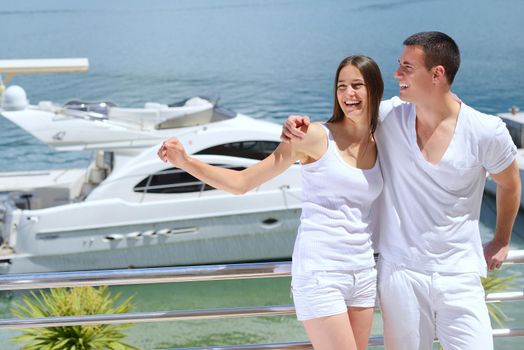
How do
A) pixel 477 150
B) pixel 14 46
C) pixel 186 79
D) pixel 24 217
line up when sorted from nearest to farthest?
pixel 477 150 < pixel 24 217 < pixel 186 79 < pixel 14 46

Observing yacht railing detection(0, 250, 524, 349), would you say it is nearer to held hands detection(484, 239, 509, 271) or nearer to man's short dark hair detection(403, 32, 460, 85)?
held hands detection(484, 239, 509, 271)

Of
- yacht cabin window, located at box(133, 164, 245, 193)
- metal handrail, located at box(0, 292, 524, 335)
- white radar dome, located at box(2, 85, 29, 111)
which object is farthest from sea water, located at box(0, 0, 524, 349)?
metal handrail, located at box(0, 292, 524, 335)

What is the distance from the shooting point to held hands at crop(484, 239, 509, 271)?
2.38m

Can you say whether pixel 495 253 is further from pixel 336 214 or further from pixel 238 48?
pixel 238 48

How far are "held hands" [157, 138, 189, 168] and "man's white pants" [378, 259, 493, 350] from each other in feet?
2.02

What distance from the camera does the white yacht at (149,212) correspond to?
12.4 metres

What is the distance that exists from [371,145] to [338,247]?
0.30 metres

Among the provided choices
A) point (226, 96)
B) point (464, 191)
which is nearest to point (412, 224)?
point (464, 191)

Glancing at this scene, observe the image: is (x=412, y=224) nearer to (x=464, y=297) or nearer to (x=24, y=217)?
(x=464, y=297)

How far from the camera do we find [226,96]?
50.8 metres

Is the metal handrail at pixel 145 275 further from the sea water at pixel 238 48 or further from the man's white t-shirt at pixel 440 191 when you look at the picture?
the sea water at pixel 238 48

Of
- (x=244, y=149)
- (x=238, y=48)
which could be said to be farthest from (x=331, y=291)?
(x=238, y=48)

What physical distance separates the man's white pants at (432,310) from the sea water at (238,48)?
1223 inches

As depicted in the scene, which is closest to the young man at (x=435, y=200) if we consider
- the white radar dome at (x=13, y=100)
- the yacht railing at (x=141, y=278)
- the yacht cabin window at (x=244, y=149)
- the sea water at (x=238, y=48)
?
the yacht railing at (x=141, y=278)
